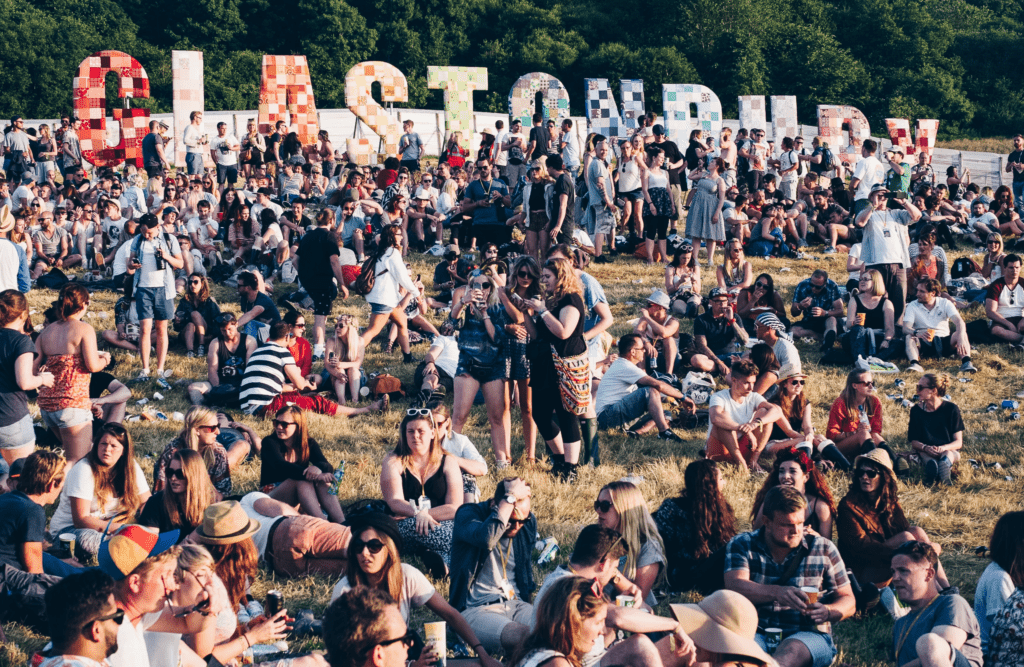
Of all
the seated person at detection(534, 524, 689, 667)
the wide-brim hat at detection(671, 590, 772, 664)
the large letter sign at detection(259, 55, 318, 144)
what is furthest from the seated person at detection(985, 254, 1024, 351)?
the large letter sign at detection(259, 55, 318, 144)

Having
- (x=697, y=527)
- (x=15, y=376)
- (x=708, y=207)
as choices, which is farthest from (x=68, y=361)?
(x=708, y=207)

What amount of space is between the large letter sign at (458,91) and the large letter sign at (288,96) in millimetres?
3107

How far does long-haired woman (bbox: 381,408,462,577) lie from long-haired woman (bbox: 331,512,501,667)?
3.77 ft

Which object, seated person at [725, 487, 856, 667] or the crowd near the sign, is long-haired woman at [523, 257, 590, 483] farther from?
seated person at [725, 487, 856, 667]

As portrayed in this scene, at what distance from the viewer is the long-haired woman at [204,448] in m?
6.98

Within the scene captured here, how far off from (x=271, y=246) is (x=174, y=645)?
10.9 m

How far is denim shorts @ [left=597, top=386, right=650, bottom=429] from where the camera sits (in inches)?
372

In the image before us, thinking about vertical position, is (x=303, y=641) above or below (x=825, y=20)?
below

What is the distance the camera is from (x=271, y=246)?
49.7 feet

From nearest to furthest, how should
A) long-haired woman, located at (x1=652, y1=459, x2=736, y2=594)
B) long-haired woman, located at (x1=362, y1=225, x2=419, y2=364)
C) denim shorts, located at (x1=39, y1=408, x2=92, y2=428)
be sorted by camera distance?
long-haired woman, located at (x1=652, y1=459, x2=736, y2=594) → denim shorts, located at (x1=39, y1=408, x2=92, y2=428) → long-haired woman, located at (x1=362, y1=225, x2=419, y2=364)

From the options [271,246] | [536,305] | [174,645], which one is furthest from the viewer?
[271,246]

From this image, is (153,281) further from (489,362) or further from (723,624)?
(723,624)

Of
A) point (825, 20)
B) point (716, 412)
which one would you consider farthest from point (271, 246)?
point (825, 20)

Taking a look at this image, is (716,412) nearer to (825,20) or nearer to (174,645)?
(174,645)
